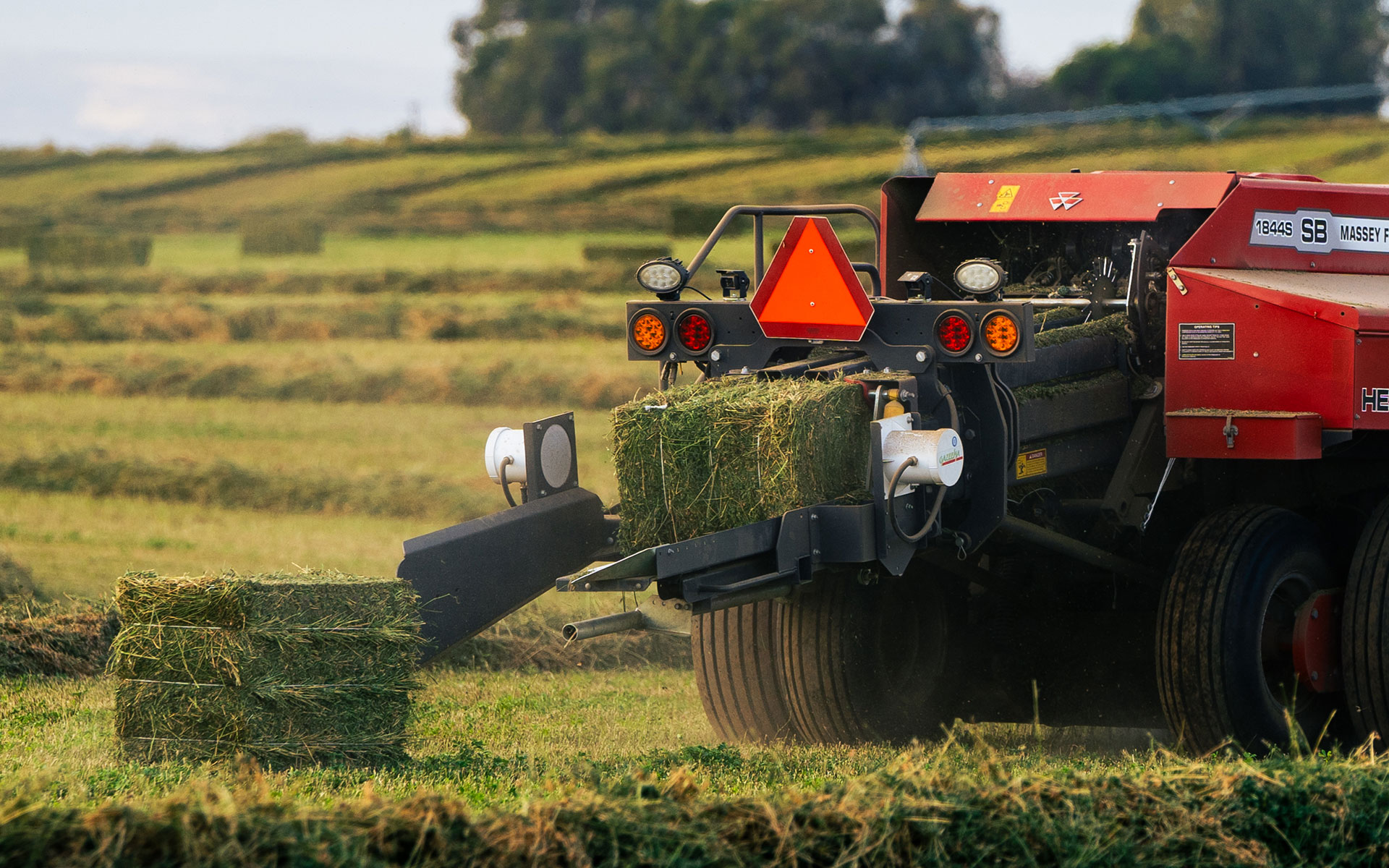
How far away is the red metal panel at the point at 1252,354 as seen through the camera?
6.81 meters

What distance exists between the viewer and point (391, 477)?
16.7 metres

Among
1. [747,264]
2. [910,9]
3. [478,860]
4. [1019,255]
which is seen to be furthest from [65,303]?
[910,9]

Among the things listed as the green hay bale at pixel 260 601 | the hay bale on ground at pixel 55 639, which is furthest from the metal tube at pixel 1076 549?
the hay bale on ground at pixel 55 639

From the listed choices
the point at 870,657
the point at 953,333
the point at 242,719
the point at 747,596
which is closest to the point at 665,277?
the point at 953,333

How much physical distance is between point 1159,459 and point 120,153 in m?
41.1

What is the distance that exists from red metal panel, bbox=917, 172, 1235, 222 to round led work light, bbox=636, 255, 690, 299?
1.87 meters

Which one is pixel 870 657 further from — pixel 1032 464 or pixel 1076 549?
pixel 1032 464

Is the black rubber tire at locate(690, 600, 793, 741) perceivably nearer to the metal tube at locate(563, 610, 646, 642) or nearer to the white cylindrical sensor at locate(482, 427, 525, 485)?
the white cylindrical sensor at locate(482, 427, 525, 485)

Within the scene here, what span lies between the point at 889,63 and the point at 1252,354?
4666 centimetres

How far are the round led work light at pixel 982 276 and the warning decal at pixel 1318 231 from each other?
167 centimetres

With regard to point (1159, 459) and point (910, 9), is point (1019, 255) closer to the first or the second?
point (1159, 459)

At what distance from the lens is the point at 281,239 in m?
35.3

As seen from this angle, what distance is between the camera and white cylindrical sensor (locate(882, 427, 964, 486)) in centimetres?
586

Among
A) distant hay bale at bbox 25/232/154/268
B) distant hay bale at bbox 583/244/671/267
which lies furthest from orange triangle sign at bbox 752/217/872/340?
distant hay bale at bbox 25/232/154/268
